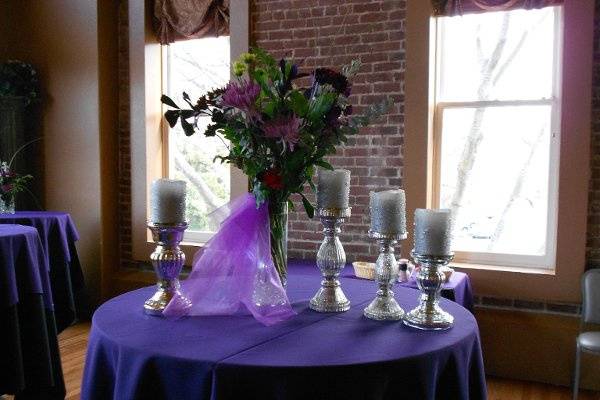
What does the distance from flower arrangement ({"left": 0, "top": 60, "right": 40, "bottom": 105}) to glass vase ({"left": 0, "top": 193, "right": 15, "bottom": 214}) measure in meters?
0.99

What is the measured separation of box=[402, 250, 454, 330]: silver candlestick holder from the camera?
1543 millimetres

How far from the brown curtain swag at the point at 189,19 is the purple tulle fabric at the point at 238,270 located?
3118 mm

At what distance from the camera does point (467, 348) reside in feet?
4.84

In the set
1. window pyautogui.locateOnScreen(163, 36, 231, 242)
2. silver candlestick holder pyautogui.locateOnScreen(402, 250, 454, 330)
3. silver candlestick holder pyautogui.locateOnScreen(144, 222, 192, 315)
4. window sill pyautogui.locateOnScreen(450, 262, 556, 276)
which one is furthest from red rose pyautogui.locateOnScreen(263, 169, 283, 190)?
window pyautogui.locateOnScreen(163, 36, 231, 242)

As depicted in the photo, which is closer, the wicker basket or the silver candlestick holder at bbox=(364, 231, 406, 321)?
the silver candlestick holder at bbox=(364, 231, 406, 321)

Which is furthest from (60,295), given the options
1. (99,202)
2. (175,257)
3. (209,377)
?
(209,377)

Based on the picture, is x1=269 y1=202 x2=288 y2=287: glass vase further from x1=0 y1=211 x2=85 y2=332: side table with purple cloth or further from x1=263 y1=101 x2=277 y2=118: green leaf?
x1=0 y1=211 x2=85 y2=332: side table with purple cloth

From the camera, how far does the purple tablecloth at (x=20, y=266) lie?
267 cm

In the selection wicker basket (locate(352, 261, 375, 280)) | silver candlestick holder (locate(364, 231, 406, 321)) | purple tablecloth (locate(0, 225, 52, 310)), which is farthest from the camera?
wicker basket (locate(352, 261, 375, 280))

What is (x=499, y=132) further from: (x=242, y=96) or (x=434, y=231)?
(x=242, y=96)

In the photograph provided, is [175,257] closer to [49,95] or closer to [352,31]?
[352,31]

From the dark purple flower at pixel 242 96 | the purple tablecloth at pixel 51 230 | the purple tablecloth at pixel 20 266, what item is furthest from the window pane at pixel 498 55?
the purple tablecloth at pixel 51 230

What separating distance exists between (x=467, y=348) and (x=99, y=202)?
3.91 meters

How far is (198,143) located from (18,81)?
1597 millimetres
